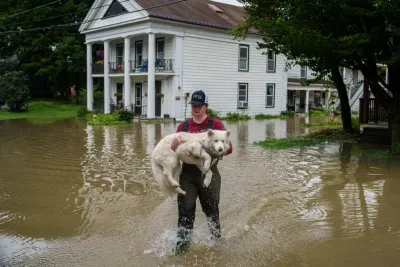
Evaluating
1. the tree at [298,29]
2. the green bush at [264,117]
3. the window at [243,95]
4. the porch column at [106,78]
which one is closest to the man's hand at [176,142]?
the tree at [298,29]

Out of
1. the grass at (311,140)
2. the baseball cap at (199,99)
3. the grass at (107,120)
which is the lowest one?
the grass at (311,140)

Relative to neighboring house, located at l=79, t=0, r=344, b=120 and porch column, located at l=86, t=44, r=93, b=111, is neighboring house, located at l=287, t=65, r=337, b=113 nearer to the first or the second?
neighboring house, located at l=79, t=0, r=344, b=120

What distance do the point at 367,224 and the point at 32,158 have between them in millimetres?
9566

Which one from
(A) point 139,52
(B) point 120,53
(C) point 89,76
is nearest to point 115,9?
(A) point 139,52

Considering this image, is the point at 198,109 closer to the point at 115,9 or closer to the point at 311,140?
the point at 311,140

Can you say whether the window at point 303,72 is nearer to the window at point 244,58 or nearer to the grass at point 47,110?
the window at point 244,58

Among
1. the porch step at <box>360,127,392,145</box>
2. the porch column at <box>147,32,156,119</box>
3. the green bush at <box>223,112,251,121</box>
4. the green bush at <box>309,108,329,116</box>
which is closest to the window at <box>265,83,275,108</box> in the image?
the green bush at <box>309,108,329,116</box>

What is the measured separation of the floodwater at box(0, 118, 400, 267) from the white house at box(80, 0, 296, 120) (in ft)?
52.6

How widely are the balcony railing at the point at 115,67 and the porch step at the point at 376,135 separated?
19202 mm

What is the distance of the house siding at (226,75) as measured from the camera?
1148 inches

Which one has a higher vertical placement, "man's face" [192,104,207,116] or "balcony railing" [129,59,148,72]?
"balcony railing" [129,59,148,72]

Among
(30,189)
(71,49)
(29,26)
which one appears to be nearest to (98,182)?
(30,189)

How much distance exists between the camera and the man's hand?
5051 mm

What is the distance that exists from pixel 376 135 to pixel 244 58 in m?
18.1
